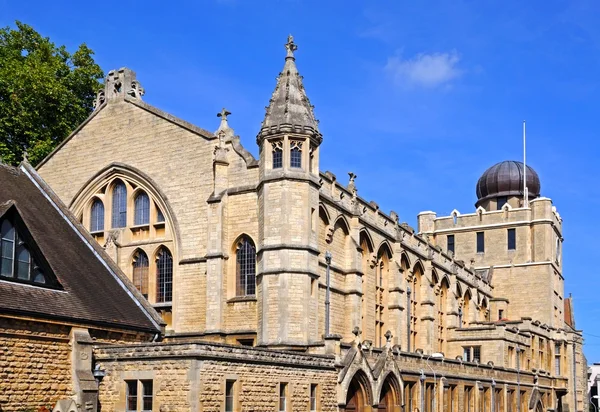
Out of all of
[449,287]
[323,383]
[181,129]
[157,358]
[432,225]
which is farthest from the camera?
[432,225]

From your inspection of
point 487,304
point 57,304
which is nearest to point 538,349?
point 487,304

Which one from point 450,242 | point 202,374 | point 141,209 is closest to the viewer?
point 202,374

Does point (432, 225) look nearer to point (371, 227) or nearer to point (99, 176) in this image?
point (371, 227)

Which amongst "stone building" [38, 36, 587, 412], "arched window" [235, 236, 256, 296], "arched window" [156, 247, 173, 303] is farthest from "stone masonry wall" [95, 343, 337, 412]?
"arched window" [156, 247, 173, 303]

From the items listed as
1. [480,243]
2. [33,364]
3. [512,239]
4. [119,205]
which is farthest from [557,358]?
[33,364]

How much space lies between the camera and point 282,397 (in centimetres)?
2748

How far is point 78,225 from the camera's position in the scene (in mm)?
32469

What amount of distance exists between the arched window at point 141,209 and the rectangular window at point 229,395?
1302 cm

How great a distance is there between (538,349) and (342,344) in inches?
1311

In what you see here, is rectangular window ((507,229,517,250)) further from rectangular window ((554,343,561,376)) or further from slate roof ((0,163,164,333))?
slate roof ((0,163,164,333))

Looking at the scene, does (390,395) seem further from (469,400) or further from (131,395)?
(131,395)

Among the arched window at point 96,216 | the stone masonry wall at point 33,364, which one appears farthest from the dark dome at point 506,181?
the stone masonry wall at point 33,364

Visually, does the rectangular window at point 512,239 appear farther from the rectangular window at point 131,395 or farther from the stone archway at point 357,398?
the rectangular window at point 131,395

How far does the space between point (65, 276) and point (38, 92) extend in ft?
60.7
